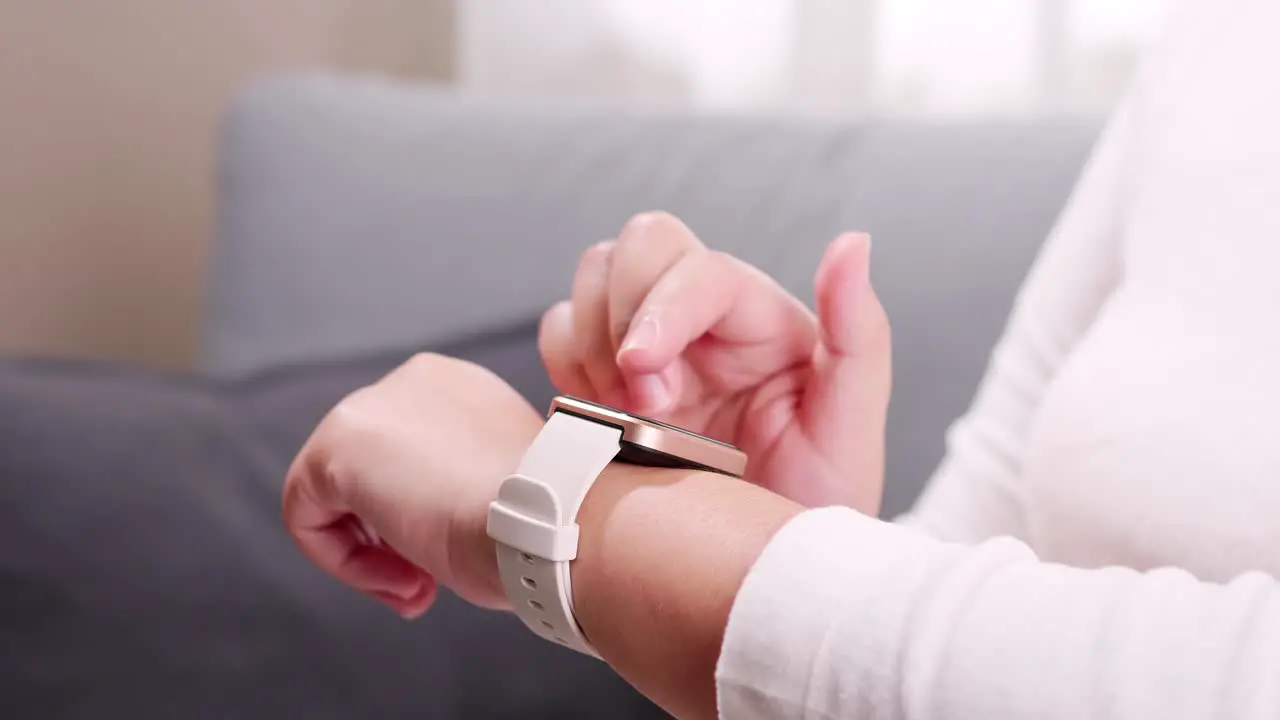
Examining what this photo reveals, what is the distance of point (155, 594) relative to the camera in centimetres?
100

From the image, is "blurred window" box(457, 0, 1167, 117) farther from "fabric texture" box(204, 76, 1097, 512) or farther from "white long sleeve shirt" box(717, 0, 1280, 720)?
"white long sleeve shirt" box(717, 0, 1280, 720)

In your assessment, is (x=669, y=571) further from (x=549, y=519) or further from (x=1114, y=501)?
(x=1114, y=501)

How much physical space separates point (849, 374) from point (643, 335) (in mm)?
147

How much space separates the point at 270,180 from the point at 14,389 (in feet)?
1.38

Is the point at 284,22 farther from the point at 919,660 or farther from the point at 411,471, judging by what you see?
the point at 919,660

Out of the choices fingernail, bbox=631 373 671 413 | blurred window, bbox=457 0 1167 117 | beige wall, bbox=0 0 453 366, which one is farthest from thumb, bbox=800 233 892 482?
beige wall, bbox=0 0 453 366

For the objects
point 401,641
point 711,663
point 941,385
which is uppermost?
point 711,663

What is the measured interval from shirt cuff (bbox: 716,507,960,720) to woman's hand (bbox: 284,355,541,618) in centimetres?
16

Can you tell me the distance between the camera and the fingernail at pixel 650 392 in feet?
1.77

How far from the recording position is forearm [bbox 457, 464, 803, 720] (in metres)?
0.42

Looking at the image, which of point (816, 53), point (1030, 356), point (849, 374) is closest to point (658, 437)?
point (849, 374)

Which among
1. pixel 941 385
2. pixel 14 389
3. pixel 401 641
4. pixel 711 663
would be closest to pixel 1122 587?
pixel 711 663

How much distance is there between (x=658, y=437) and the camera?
0.50 meters

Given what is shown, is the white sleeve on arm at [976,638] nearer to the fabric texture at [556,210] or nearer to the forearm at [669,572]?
the forearm at [669,572]
